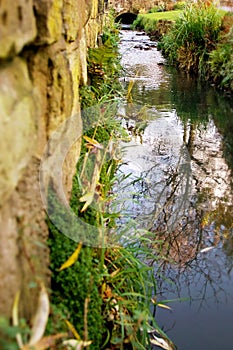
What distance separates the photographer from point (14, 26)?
924mm

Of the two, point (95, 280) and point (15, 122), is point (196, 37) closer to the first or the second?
point (95, 280)

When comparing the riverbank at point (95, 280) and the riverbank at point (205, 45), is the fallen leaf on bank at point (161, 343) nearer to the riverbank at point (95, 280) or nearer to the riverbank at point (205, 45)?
the riverbank at point (95, 280)

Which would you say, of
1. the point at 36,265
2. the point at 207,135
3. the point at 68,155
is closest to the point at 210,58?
the point at 207,135

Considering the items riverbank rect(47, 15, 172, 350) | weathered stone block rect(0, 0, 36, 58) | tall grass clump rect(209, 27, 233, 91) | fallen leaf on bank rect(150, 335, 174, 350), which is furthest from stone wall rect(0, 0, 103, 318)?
tall grass clump rect(209, 27, 233, 91)

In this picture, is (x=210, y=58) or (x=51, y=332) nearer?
(x=51, y=332)

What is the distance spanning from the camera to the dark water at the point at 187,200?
220 cm

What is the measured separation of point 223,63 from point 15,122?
527cm

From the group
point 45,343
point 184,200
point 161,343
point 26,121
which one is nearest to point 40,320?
point 45,343

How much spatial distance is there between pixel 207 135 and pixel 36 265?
331 centimetres

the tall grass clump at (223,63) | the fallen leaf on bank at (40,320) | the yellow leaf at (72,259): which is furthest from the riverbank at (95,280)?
the tall grass clump at (223,63)

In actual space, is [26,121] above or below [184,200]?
above

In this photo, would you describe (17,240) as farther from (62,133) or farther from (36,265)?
(62,133)

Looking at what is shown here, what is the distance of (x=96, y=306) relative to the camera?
1.66m

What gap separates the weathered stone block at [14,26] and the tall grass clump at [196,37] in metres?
5.70
